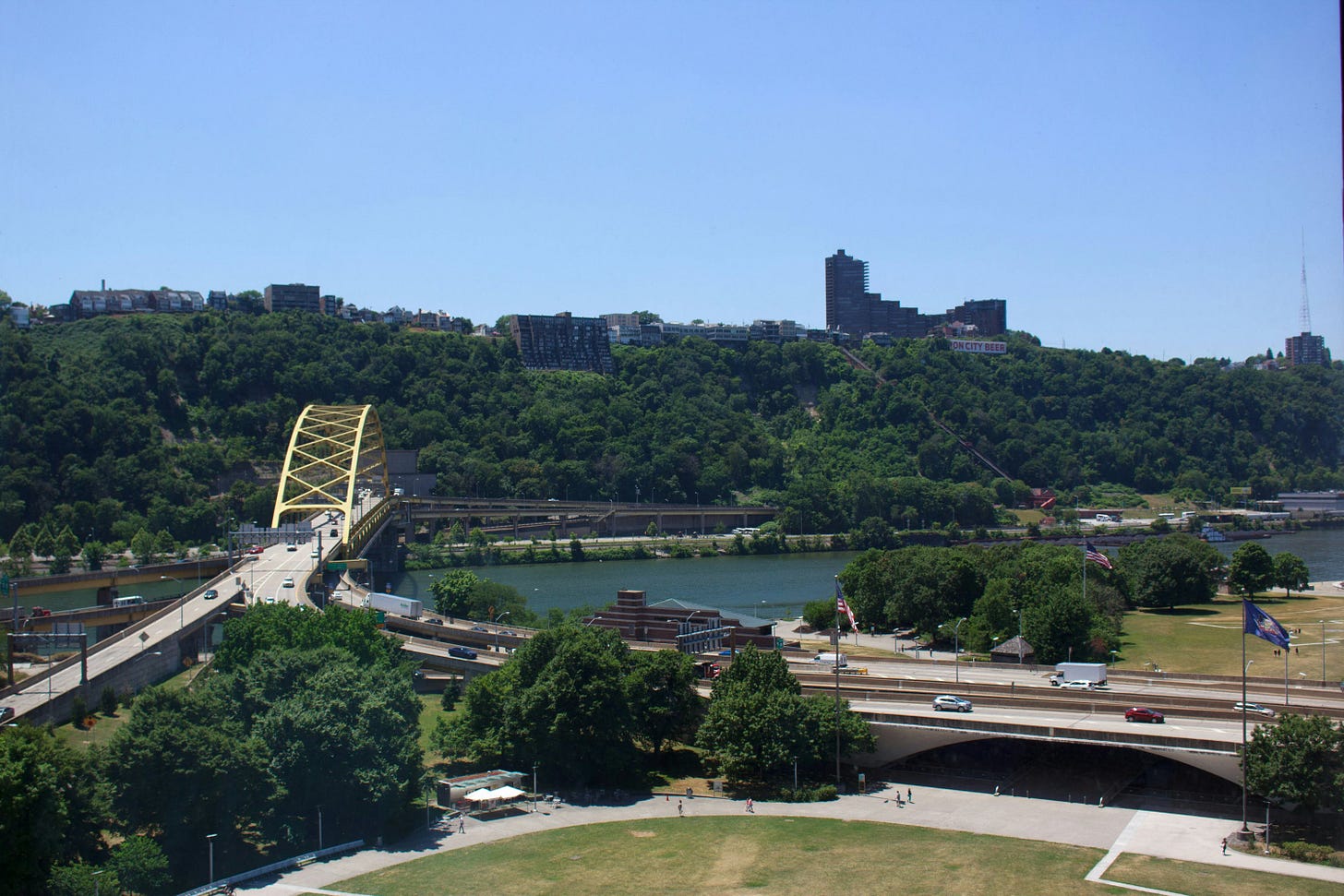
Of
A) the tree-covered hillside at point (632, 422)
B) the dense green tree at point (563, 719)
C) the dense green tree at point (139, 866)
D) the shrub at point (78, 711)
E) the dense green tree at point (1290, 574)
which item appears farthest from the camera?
the tree-covered hillside at point (632, 422)

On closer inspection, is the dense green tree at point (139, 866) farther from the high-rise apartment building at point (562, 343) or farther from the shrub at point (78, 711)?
the high-rise apartment building at point (562, 343)

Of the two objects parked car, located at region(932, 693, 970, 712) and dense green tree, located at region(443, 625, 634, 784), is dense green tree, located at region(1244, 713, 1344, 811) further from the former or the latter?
dense green tree, located at region(443, 625, 634, 784)

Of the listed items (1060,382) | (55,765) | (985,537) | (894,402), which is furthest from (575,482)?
(55,765)

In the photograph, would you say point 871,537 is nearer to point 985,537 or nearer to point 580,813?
point 985,537

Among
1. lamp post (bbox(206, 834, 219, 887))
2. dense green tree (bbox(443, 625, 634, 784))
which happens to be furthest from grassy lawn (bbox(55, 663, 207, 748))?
dense green tree (bbox(443, 625, 634, 784))

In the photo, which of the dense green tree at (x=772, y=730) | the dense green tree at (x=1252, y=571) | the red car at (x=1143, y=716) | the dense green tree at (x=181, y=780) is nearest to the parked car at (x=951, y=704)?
the dense green tree at (x=772, y=730)

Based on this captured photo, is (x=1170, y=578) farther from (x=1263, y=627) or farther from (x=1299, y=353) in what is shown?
(x=1299, y=353)
